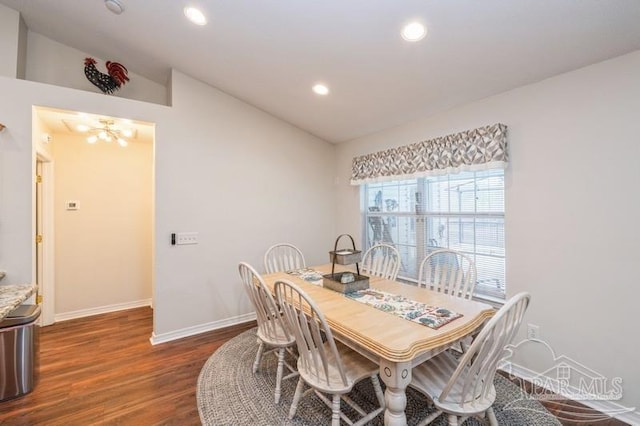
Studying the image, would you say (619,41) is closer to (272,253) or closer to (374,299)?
(374,299)

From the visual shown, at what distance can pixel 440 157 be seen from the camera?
2854 millimetres

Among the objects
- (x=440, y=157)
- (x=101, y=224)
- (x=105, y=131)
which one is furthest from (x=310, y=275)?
(x=101, y=224)

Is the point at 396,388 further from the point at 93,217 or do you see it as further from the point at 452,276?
the point at 93,217

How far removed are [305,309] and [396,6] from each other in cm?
200

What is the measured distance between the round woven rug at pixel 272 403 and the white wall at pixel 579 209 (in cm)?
49

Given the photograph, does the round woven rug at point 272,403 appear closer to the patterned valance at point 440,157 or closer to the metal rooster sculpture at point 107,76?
the patterned valance at point 440,157

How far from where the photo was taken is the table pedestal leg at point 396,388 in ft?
4.40

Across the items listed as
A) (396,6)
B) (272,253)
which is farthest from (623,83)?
(272,253)

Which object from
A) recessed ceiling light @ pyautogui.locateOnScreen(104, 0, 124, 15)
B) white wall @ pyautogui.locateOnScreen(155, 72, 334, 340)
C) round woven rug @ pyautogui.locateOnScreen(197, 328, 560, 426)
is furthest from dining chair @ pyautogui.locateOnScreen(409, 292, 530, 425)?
recessed ceiling light @ pyautogui.locateOnScreen(104, 0, 124, 15)

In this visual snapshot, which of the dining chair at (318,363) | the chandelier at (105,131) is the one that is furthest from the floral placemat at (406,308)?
the chandelier at (105,131)

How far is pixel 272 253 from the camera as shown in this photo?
360 centimetres

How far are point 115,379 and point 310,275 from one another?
1810 mm

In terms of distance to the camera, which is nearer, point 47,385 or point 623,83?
point 623,83

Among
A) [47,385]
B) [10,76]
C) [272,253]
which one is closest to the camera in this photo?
[47,385]
